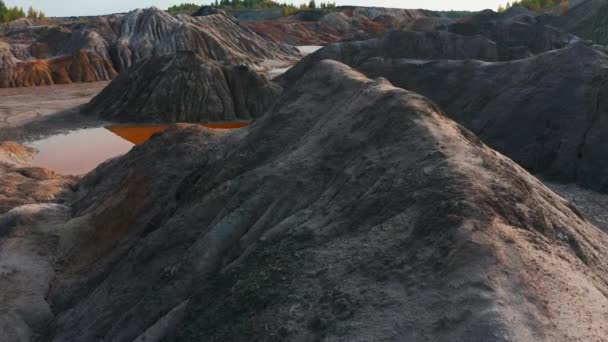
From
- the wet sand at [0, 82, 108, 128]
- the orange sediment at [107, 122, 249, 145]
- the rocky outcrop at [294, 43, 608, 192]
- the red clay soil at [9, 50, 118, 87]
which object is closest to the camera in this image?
the rocky outcrop at [294, 43, 608, 192]

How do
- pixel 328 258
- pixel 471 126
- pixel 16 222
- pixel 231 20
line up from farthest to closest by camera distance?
pixel 231 20 < pixel 471 126 < pixel 16 222 < pixel 328 258

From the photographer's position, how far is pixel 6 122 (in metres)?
27.3

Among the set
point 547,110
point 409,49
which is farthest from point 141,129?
point 547,110

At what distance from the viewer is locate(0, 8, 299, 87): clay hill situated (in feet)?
135

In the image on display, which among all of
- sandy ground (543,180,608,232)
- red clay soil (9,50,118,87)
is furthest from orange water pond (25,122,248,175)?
red clay soil (9,50,118,87)

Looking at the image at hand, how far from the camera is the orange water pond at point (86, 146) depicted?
20.4m

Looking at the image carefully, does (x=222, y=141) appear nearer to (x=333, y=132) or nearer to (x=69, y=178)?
(x=333, y=132)

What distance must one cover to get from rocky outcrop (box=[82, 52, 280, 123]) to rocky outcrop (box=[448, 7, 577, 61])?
52.6 feet

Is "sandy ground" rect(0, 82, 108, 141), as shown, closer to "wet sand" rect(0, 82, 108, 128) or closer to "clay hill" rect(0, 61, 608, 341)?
"wet sand" rect(0, 82, 108, 128)

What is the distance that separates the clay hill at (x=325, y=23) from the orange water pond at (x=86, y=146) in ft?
160

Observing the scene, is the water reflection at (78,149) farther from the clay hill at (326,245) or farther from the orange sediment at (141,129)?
the clay hill at (326,245)

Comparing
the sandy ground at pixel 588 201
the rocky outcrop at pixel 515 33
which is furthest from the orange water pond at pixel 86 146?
the rocky outcrop at pixel 515 33

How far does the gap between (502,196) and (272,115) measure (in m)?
6.36

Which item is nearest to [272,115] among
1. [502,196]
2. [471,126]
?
[502,196]
